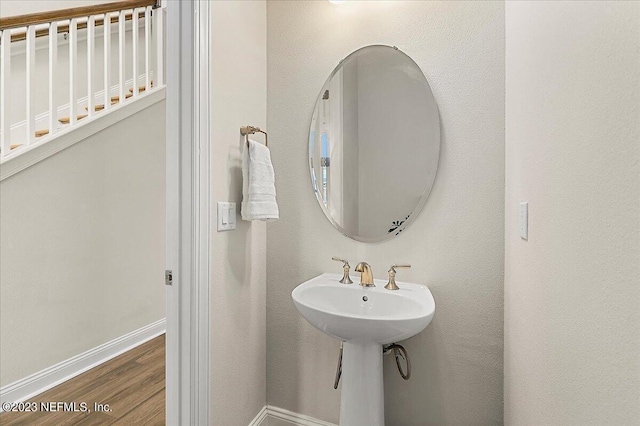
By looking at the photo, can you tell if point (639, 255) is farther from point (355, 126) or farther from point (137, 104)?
point (137, 104)

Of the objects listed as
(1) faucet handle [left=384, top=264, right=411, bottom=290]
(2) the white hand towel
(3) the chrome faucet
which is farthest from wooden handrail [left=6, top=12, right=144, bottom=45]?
(1) faucet handle [left=384, top=264, right=411, bottom=290]

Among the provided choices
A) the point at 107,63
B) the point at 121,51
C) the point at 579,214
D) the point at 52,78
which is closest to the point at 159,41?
the point at 121,51

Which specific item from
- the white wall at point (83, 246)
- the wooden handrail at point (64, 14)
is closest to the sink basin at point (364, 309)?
the white wall at point (83, 246)

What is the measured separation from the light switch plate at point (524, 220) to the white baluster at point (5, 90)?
2.53 meters

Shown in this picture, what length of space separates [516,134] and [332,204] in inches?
31.1

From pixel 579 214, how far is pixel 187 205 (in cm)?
115

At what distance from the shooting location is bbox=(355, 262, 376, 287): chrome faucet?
4.68 ft

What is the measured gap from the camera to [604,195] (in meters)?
0.51

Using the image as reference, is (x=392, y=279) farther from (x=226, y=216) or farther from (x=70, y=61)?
(x=70, y=61)

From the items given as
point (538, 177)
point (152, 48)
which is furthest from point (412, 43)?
point (152, 48)

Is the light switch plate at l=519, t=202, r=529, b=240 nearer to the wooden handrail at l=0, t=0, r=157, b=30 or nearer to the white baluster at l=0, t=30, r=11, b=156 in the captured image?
the white baluster at l=0, t=30, r=11, b=156

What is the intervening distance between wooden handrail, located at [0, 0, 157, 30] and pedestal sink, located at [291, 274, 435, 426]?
2217 mm

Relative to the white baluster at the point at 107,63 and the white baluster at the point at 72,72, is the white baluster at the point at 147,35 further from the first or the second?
the white baluster at the point at 72,72

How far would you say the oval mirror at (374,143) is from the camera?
1.47 meters
